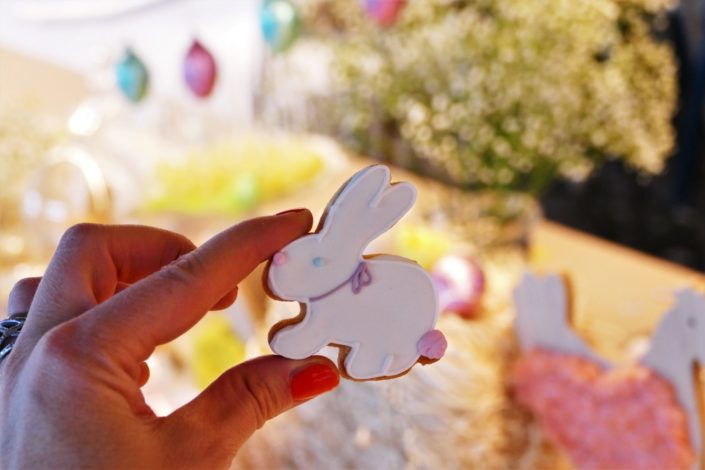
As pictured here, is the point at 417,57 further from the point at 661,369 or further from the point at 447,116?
the point at 661,369

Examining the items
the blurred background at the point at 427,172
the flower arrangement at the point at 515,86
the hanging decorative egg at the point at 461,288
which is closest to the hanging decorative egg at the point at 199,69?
the blurred background at the point at 427,172

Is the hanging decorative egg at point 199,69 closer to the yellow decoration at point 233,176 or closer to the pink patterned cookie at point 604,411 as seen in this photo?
the yellow decoration at point 233,176

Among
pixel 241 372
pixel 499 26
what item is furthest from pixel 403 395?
pixel 499 26

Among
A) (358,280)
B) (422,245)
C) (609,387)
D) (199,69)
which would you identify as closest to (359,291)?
(358,280)

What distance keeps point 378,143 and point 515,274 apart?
1.79 feet

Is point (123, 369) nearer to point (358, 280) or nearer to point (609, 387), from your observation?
point (358, 280)

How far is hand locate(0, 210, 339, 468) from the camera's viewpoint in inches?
13.8

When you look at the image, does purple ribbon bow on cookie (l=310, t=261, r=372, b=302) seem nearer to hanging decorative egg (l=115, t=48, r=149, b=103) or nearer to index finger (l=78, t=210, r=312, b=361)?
index finger (l=78, t=210, r=312, b=361)

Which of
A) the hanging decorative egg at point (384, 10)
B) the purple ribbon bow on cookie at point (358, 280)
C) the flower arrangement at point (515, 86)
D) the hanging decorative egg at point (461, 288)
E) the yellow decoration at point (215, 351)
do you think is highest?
the hanging decorative egg at point (384, 10)

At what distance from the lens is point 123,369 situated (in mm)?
370

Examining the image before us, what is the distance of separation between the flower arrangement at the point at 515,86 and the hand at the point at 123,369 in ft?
2.31

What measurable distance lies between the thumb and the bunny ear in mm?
84

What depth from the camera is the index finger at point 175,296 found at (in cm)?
37

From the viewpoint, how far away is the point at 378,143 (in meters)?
1.46
